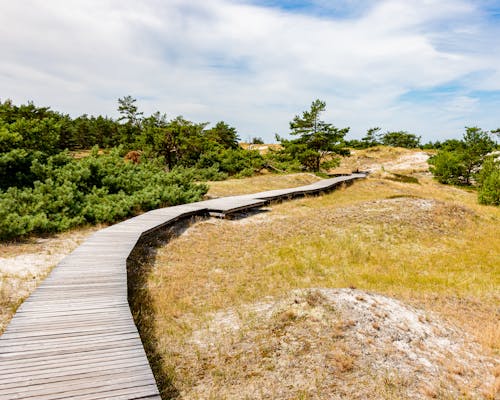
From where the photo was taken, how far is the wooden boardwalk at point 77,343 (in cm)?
317

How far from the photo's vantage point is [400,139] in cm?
8231

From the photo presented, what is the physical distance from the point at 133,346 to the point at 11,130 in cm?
1465

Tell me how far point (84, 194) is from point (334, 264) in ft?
35.6

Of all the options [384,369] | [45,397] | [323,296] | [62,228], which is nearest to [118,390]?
[45,397]

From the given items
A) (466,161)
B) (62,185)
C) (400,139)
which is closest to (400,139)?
(400,139)

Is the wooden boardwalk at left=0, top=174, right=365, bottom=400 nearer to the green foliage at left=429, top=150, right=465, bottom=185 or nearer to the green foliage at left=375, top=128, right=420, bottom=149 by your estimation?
the green foliage at left=429, top=150, right=465, bottom=185

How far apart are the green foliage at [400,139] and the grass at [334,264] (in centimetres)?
7288

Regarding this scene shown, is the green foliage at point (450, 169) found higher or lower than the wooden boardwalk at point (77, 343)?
higher

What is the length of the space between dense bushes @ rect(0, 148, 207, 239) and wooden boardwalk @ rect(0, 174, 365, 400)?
4.28m

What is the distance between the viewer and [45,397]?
9.87ft

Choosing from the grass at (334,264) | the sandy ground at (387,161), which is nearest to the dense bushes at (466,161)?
the sandy ground at (387,161)

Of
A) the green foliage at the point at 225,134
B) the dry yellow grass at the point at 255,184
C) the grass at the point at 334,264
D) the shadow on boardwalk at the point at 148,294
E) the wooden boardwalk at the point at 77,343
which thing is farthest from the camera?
the green foliage at the point at 225,134

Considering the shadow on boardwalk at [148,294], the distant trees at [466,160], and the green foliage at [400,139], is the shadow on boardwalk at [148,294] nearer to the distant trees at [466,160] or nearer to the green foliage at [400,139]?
the distant trees at [466,160]

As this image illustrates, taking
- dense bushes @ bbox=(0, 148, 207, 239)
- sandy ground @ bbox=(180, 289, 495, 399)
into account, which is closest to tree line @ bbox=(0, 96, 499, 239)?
dense bushes @ bbox=(0, 148, 207, 239)
